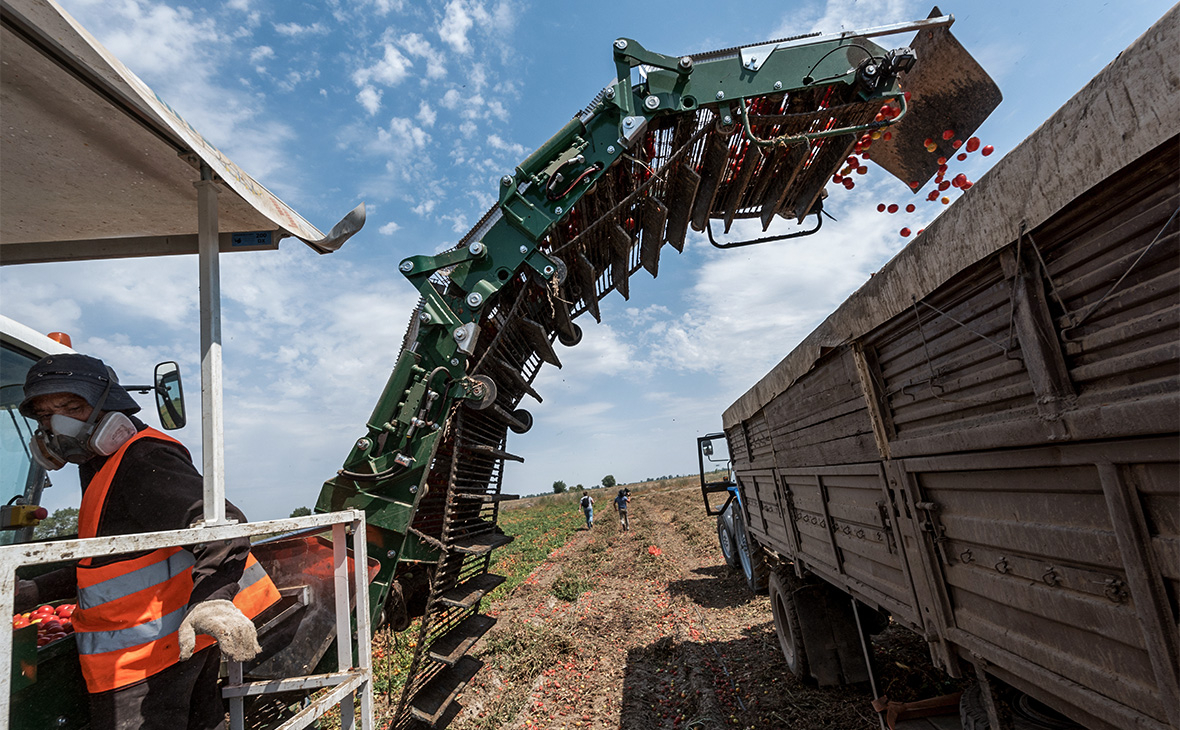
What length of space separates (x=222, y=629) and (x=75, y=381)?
1200 millimetres

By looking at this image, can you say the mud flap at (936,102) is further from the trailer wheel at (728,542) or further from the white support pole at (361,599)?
the trailer wheel at (728,542)

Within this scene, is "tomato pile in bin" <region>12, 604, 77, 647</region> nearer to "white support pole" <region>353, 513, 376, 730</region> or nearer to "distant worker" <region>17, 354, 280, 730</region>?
"distant worker" <region>17, 354, 280, 730</region>

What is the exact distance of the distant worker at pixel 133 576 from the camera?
214cm

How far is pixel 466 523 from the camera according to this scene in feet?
15.9

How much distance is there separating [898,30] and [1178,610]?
167 inches

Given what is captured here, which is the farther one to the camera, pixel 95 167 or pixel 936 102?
pixel 936 102

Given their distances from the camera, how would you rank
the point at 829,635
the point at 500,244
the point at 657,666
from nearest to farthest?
the point at 500,244, the point at 829,635, the point at 657,666

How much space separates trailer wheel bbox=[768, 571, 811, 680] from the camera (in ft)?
17.3

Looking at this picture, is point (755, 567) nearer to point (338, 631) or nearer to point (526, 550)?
point (338, 631)

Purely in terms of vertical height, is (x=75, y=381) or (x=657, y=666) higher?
(x=75, y=381)

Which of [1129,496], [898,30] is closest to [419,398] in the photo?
[1129,496]

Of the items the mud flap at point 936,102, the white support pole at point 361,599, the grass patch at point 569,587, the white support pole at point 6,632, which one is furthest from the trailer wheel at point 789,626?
the grass patch at point 569,587

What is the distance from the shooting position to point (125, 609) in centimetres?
216

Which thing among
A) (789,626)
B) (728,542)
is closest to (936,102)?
(789,626)
